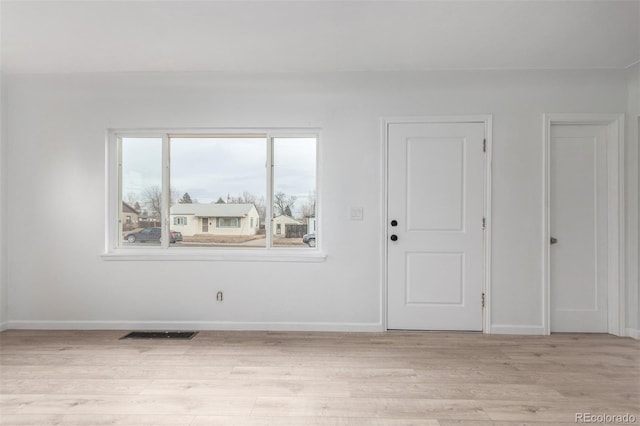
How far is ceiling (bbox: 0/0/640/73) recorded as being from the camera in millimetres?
2143

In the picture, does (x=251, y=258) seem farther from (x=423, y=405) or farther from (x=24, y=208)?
(x=24, y=208)

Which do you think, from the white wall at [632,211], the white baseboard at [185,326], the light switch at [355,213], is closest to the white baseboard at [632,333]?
the white wall at [632,211]

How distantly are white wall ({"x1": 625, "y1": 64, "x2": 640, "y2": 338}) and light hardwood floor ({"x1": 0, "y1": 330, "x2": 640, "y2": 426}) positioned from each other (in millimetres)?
408

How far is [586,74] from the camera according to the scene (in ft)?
9.94

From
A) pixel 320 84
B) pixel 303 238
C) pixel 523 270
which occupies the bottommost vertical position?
pixel 523 270

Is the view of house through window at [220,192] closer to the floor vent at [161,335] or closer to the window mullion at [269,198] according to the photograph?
the window mullion at [269,198]

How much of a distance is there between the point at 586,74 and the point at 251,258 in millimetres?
3601

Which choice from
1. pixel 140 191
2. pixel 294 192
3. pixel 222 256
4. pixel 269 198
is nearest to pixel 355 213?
pixel 294 192

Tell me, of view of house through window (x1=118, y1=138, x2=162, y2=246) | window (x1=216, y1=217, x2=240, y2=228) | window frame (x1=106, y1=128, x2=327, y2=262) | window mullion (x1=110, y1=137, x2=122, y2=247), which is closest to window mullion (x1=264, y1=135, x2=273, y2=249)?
window frame (x1=106, y1=128, x2=327, y2=262)

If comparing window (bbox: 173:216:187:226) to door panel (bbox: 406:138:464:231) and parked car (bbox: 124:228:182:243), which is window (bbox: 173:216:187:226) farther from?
door panel (bbox: 406:138:464:231)

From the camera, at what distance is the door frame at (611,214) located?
10.3 ft

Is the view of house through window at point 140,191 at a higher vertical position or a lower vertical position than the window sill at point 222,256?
higher

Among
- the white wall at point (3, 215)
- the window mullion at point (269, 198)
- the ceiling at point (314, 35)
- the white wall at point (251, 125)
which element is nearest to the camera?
the ceiling at point (314, 35)

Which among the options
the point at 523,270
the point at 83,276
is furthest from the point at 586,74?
the point at 83,276
